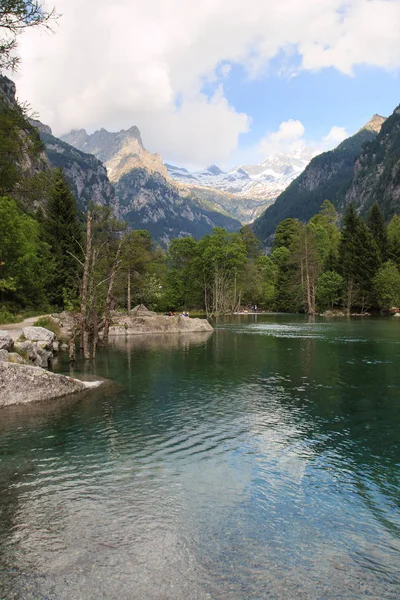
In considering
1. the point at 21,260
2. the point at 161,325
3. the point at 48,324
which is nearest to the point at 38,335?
the point at 48,324

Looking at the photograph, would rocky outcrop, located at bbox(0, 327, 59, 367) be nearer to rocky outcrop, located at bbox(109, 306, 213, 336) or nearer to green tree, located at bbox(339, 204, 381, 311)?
rocky outcrop, located at bbox(109, 306, 213, 336)

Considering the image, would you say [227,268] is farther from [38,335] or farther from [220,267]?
[38,335]

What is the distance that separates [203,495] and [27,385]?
1055cm

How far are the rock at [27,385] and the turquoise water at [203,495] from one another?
82 centimetres

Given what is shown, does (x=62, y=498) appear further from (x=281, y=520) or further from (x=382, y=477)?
(x=382, y=477)

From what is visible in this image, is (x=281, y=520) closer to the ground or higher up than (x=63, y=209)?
closer to the ground

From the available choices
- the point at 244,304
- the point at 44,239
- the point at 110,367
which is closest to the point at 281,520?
the point at 110,367

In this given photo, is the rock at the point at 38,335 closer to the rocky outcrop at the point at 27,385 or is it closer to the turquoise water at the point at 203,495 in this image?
the rocky outcrop at the point at 27,385

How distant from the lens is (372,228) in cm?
9281

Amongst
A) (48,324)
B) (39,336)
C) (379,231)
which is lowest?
(39,336)

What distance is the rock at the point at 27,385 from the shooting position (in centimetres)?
1616

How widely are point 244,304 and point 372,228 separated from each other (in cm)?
3763

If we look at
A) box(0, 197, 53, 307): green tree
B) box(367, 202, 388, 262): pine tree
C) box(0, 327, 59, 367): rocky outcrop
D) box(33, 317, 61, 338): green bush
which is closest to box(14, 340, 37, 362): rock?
box(0, 327, 59, 367): rocky outcrop

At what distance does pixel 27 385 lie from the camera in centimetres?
1667
